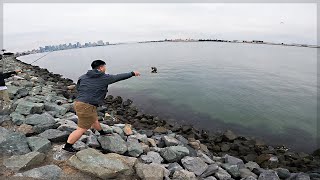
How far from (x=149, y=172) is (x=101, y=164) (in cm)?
107

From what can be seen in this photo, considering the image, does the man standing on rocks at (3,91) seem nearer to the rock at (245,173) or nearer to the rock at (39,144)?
the rock at (39,144)

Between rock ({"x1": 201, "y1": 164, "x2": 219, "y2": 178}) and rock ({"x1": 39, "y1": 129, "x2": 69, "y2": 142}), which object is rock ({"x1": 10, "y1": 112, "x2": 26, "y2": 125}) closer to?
rock ({"x1": 39, "y1": 129, "x2": 69, "y2": 142})

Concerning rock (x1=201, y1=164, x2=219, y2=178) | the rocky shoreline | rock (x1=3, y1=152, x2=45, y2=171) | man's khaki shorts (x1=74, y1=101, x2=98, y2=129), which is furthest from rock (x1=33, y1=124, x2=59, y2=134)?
rock (x1=201, y1=164, x2=219, y2=178)

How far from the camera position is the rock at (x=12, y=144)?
5.74 m

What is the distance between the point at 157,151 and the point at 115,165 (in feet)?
7.40

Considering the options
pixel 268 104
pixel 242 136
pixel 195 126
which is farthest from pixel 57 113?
pixel 268 104

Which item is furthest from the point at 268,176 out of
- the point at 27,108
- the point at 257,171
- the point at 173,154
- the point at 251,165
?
the point at 27,108

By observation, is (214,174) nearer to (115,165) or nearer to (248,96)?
(115,165)

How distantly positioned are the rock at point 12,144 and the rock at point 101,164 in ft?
4.25

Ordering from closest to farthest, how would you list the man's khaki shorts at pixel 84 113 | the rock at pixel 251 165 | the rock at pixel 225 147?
1. the man's khaki shorts at pixel 84 113
2. the rock at pixel 251 165
3. the rock at pixel 225 147

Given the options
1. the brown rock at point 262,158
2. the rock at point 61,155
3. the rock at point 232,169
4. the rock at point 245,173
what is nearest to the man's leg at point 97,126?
the rock at point 61,155

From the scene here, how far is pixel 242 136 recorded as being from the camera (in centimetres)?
1265

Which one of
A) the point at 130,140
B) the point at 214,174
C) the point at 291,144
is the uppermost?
the point at 130,140

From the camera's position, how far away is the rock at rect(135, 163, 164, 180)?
5.45 meters
